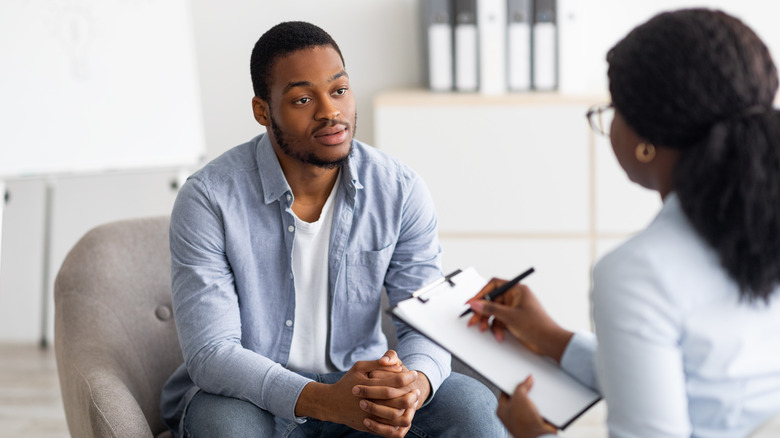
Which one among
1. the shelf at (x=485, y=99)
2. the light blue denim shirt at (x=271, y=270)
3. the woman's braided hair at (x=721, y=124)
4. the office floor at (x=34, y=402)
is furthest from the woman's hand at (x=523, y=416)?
the shelf at (x=485, y=99)

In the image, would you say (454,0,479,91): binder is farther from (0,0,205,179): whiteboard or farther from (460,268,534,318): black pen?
(460,268,534,318): black pen

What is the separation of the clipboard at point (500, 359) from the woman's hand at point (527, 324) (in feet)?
0.04

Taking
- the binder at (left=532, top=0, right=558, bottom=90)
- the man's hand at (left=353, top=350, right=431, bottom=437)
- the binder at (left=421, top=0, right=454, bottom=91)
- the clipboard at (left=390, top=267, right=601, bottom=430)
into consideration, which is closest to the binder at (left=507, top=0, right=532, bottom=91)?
the binder at (left=532, top=0, right=558, bottom=90)

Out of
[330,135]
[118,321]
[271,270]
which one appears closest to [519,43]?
[330,135]

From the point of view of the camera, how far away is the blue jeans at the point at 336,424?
1.35 meters

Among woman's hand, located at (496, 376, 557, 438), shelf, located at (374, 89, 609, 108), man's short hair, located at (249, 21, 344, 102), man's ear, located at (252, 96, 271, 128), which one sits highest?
man's short hair, located at (249, 21, 344, 102)

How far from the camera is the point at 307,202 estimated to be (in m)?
1.58

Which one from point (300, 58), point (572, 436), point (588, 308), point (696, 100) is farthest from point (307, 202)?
point (588, 308)

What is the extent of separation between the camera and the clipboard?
105cm

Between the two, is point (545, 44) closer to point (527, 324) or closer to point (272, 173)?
point (272, 173)

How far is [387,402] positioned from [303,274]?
33 centimetres

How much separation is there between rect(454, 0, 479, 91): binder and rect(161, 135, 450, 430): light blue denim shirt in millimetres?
1357

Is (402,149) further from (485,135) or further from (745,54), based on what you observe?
(745,54)

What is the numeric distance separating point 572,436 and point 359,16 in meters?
1.69
